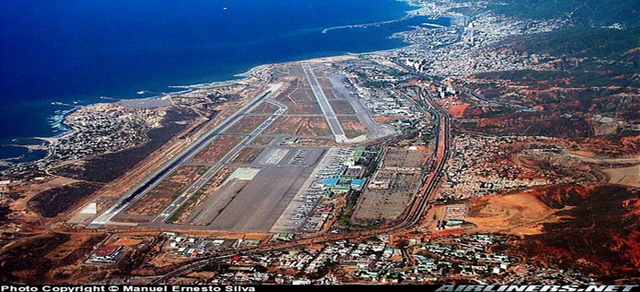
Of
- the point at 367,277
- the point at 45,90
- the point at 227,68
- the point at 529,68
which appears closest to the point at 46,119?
Result: the point at 45,90

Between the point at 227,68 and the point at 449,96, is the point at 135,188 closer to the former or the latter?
the point at 449,96

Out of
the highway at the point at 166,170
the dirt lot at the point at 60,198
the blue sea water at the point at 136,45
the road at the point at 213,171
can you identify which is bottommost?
the road at the point at 213,171

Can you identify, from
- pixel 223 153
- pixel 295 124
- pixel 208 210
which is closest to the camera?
pixel 208 210

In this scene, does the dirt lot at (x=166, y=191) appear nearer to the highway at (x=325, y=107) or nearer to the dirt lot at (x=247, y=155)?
the dirt lot at (x=247, y=155)

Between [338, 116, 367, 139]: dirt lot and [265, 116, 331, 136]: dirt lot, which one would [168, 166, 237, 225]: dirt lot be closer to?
[265, 116, 331, 136]: dirt lot

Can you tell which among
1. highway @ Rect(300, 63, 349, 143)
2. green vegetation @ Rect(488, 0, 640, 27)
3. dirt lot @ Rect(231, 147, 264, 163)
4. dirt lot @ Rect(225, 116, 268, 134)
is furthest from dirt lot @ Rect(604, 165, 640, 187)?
green vegetation @ Rect(488, 0, 640, 27)

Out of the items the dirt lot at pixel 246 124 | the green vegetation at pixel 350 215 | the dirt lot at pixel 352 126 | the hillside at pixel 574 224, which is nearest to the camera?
the hillside at pixel 574 224

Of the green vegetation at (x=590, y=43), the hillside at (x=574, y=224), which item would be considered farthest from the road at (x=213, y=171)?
the green vegetation at (x=590, y=43)
